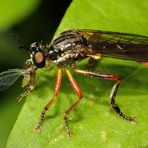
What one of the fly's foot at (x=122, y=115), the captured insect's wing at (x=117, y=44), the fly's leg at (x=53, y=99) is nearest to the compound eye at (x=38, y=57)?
the fly's leg at (x=53, y=99)

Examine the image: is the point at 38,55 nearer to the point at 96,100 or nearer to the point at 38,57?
the point at 38,57

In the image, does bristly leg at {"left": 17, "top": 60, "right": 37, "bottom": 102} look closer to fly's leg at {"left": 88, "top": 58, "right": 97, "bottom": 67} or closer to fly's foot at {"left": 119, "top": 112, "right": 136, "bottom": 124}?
fly's leg at {"left": 88, "top": 58, "right": 97, "bottom": 67}

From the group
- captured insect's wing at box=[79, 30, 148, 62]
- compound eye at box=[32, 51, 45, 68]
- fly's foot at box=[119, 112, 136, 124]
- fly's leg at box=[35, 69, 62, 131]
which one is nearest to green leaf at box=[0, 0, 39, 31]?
compound eye at box=[32, 51, 45, 68]

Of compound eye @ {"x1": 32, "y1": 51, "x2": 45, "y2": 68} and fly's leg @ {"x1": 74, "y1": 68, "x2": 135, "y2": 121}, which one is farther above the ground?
compound eye @ {"x1": 32, "y1": 51, "x2": 45, "y2": 68}

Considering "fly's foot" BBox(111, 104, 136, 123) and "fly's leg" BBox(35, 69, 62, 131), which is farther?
"fly's foot" BBox(111, 104, 136, 123)

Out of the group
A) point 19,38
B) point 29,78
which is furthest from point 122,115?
point 19,38

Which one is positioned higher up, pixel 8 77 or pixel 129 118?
pixel 8 77
